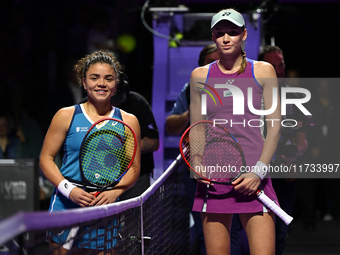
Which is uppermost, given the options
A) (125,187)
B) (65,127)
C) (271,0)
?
(271,0)

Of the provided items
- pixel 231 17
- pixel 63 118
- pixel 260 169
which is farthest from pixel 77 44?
pixel 260 169

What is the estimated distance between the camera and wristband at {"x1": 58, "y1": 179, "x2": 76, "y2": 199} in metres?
2.69

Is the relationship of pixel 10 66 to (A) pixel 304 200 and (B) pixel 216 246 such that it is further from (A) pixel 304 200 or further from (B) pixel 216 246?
(B) pixel 216 246

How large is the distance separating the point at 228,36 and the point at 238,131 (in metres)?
0.53

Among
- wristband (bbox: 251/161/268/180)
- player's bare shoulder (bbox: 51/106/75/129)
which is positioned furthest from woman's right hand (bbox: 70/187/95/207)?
wristband (bbox: 251/161/268/180)

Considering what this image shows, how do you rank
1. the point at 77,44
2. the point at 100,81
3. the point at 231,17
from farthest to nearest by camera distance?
the point at 77,44, the point at 100,81, the point at 231,17

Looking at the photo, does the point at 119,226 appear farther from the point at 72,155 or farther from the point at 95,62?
the point at 95,62

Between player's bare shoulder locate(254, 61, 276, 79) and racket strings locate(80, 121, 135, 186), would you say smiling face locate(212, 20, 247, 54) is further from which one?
racket strings locate(80, 121, 135, 186)

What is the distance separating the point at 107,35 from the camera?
22.6ft

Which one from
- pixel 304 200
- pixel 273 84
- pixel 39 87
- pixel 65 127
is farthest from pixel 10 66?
pixel 273 84

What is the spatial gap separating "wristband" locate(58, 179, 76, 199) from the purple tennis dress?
69cm

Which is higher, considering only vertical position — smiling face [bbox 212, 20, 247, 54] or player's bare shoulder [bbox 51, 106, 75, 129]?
smiling face [bbox 212, 20, 247, 54]

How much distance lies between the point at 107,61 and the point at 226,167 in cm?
94

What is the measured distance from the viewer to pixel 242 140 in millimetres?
2758
